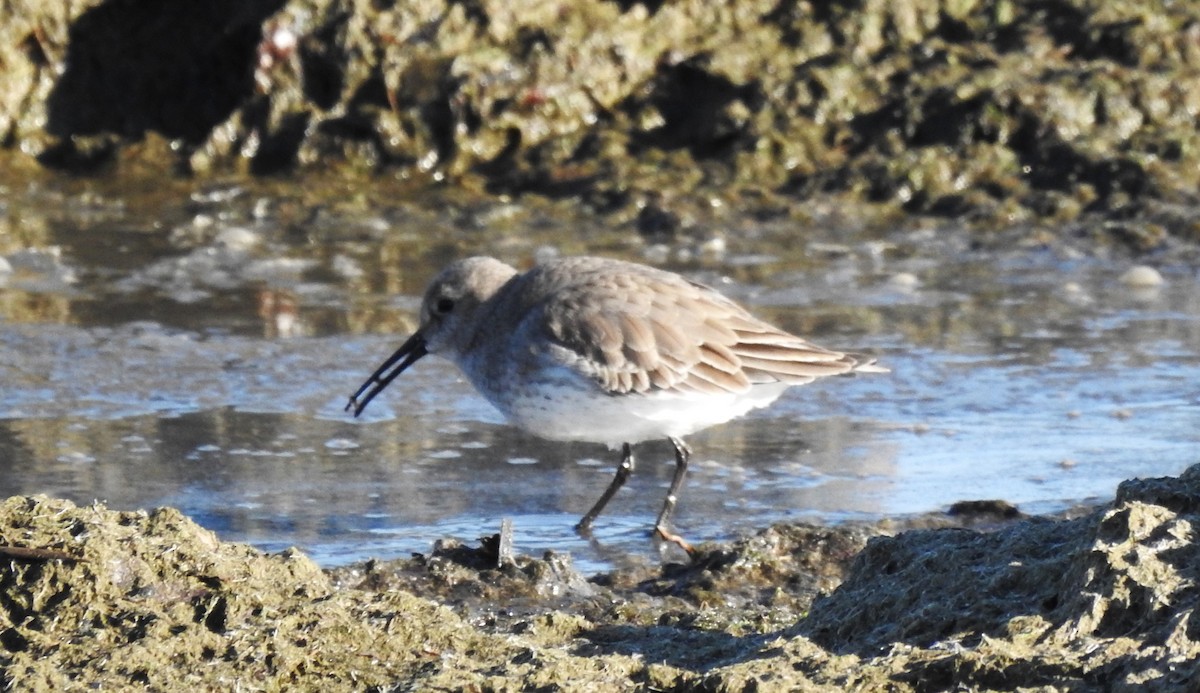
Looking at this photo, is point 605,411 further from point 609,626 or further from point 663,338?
point 609,626

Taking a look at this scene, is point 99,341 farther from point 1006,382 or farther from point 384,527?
point 1006,382

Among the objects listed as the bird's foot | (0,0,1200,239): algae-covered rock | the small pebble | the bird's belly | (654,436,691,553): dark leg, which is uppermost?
(0,0,1200,239): algae-covered rock

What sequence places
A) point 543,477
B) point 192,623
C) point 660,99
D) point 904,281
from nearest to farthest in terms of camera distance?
1. point 192,623
2. point 543,477
3. point 904,281
4. point 660,99

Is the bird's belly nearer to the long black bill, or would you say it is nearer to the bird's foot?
the bird's foot

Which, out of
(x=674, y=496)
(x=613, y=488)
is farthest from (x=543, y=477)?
(x=674, y=496)

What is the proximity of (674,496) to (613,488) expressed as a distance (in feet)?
0.76

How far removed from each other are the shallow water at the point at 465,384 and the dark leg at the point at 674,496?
0.24 feet

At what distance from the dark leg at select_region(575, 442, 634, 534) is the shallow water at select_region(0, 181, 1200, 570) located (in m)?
0.07

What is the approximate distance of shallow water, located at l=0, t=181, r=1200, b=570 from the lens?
5.81 metres

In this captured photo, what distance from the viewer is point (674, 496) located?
5.66 m

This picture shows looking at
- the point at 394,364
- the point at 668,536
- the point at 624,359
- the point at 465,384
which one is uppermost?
the point at 624,359

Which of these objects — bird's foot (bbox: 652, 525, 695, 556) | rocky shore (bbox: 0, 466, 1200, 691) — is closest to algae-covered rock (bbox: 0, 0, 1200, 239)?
bird's foot (bbox: 652, 525, 695, 556)

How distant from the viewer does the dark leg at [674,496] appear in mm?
5386

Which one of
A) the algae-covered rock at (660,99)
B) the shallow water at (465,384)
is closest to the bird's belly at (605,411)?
the shallow water at (465,384)
